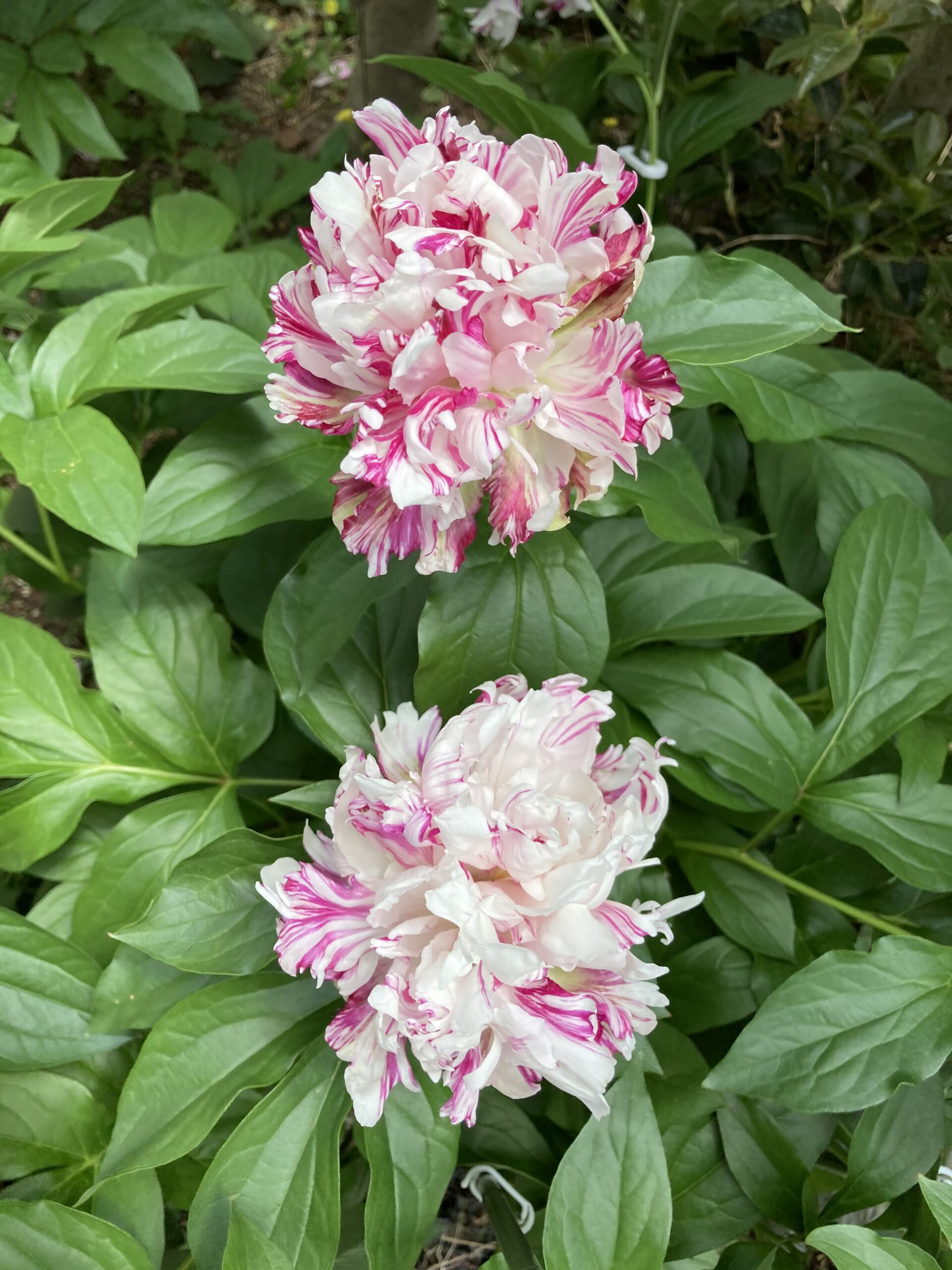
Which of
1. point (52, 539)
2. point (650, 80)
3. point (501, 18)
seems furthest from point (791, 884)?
point (501, 18)

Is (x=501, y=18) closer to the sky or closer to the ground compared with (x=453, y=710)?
closer to the sky

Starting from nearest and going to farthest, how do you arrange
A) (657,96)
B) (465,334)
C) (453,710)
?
1. (465,334)
2. (453,710)
3. (657,96)

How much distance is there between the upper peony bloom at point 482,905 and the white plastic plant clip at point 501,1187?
0.15 m

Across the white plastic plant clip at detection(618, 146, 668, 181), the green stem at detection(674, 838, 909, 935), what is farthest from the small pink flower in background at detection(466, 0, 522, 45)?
the green stem at detection(674, 838, 909, 935)

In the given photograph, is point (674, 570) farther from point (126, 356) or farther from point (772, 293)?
point (126, 356)

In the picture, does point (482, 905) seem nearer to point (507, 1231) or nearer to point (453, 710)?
point (453, 710)

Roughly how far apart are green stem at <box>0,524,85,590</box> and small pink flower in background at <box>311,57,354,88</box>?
1518 millimetres

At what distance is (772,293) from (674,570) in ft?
0.76

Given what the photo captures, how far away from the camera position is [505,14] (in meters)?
1.15

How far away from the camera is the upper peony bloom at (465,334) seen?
50 centimetres

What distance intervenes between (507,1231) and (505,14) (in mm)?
1307

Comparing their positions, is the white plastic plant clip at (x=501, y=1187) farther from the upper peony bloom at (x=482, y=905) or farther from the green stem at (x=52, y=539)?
the green stem at (x=52, y=539)

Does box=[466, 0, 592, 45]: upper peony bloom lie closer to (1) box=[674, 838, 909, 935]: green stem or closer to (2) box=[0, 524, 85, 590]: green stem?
(2) box=[0, 524, 85, 590]: green stem

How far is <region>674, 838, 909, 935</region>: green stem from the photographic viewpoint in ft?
2.39
